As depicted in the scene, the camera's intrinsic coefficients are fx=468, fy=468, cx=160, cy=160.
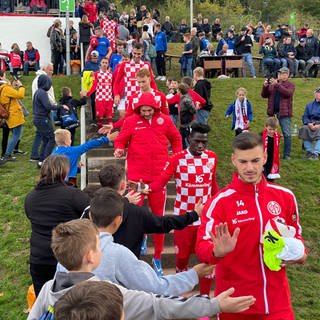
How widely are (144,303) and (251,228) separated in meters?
1.31

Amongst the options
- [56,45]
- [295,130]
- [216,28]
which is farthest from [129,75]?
[216,28]

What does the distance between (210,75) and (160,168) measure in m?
12.7

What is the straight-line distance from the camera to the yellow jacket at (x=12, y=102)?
403 inches

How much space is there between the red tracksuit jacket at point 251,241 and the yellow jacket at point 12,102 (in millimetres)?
7679

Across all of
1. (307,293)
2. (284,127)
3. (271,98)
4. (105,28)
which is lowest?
(307,293)

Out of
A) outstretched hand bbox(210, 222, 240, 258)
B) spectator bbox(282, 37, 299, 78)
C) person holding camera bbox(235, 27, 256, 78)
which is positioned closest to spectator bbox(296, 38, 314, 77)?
spectator bbox(282, 37, 299, 78)

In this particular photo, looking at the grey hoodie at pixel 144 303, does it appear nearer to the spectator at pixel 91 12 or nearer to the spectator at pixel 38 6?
the spectator at pixel 91 12

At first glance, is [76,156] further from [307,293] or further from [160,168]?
[307,293]

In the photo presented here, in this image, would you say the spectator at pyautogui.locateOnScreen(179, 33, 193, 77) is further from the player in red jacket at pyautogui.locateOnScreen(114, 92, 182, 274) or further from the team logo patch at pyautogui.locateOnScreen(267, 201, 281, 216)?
the team logo patch at pyautogui.locateOnScreen(267, 201, 281, 216)

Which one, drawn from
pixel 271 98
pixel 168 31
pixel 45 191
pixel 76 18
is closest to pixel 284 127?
pixel 271 98

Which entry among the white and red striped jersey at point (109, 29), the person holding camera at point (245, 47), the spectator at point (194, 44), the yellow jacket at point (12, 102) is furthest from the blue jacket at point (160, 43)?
the yellow jacket at point (12, 102)

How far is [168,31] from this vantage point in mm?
24500

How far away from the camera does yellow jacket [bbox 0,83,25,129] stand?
33.6 ft

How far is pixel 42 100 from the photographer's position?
9.48 metres
